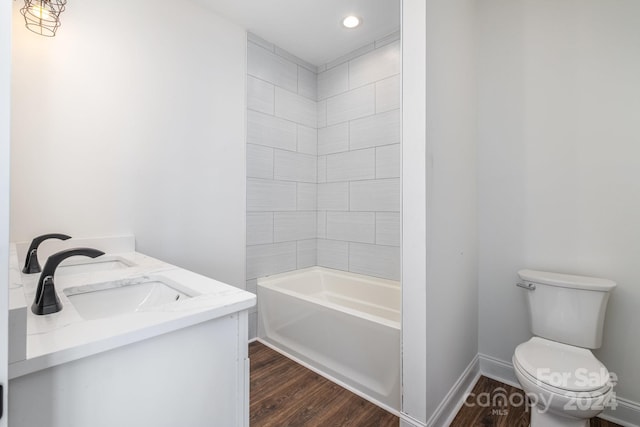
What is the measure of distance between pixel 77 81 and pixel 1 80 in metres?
1.62

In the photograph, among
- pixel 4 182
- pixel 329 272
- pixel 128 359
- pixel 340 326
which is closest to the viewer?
pixel 4 182

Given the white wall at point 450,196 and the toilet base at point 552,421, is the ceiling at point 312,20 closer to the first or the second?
the white wall at point 450,196

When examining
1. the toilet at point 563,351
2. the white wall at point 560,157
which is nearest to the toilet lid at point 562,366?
the toilet at point 563,351

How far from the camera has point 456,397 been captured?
1.71 metres

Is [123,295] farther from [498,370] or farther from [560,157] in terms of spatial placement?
[560,157]

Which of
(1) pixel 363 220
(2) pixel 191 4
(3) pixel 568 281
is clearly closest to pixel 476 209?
(3) pixel 568 281

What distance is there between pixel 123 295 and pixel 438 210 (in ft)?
4.88

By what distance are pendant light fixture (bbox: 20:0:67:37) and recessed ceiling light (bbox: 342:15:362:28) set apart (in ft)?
5.96

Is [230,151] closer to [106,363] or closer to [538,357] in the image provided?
[106,363]

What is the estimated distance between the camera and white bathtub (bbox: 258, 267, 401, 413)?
172 centimetres

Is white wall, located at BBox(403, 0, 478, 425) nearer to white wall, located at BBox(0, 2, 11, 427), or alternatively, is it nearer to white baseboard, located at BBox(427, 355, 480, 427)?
white baseboard, located at BBox(427, 355, 480, 427)

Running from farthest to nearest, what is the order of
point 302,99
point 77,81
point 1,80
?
point 302,99, point 77,81, point 1,80

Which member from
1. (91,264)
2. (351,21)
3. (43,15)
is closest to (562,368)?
(91,264)

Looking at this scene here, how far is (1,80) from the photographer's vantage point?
39 cm
